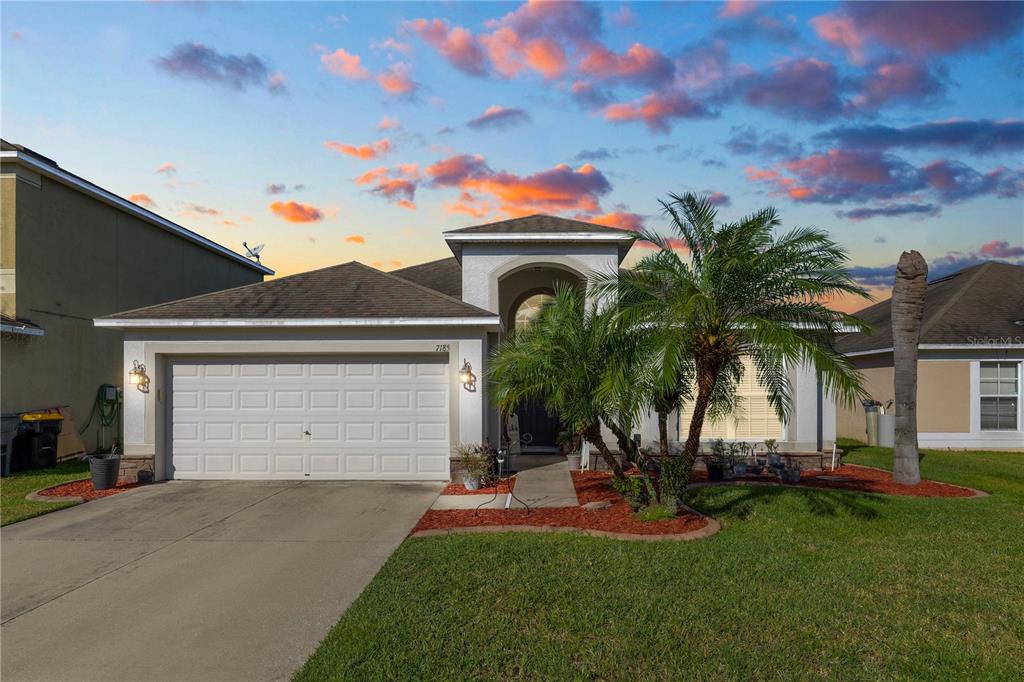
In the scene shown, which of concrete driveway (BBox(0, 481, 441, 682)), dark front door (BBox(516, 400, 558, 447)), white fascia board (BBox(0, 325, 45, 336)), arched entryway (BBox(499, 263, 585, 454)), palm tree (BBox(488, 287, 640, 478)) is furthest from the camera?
dark front door (BBox(516, 400, 558, 447))

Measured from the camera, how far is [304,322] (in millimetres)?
12422

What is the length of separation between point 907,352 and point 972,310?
9.95 m

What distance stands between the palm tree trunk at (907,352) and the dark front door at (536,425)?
28.3 feet

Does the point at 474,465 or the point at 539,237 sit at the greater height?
the point at 539,237

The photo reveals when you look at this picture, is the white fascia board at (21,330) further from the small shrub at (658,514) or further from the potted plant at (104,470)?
the small shrub at (658,514)

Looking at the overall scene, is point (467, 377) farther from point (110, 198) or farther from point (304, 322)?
point (110, 198)

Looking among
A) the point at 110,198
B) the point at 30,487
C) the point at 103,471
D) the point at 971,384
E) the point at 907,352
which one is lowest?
the point at 30,487

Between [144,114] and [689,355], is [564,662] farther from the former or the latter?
[144,114]

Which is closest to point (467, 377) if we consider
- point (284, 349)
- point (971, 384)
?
point (284, 349)

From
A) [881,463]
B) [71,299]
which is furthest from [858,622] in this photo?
[71,299]

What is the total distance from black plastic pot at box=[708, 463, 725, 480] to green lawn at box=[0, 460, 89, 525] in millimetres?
11939

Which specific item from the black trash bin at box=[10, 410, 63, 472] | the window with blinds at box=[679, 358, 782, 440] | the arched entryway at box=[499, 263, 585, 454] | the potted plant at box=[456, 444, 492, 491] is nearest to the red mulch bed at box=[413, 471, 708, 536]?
the potted plant at box=[456, 444, 492, 491]

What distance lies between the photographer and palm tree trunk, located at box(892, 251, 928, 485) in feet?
40.6

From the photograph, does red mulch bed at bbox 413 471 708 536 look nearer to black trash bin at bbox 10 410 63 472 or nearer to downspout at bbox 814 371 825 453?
downspout at bbox 814 371 825 453
